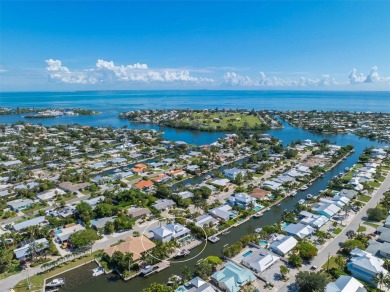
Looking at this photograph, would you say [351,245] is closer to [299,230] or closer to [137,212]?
[299,230]

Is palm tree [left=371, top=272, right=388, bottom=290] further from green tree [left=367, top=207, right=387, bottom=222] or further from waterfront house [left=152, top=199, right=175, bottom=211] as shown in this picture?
waterfront house [left=152, top=199, right=175, bottom=211]

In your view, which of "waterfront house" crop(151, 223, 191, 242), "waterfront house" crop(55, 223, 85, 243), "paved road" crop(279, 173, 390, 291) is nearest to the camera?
"paved road" crop(279, 173, 390, 291)

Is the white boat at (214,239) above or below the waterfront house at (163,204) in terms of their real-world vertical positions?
below

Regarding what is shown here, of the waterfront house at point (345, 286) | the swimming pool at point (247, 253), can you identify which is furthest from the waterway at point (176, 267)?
the waterfront house at point (345, 286)

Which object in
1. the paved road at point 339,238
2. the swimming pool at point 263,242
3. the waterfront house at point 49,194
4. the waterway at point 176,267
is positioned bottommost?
the waterway at point 176,267

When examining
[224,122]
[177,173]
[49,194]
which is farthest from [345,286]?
[224,122]

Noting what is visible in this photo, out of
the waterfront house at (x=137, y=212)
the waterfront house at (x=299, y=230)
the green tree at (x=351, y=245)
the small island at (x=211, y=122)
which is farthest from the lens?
the small island at (x=211, y=122)

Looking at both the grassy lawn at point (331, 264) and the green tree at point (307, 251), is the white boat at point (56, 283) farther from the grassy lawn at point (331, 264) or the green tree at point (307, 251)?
the grassy lawn at point (331, 264)

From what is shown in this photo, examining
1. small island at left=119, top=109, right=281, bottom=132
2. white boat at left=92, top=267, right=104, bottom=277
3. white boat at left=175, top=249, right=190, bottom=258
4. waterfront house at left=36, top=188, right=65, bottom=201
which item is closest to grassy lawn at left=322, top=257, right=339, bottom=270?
white boat at left=175, top=249, right=190, bottom=258
